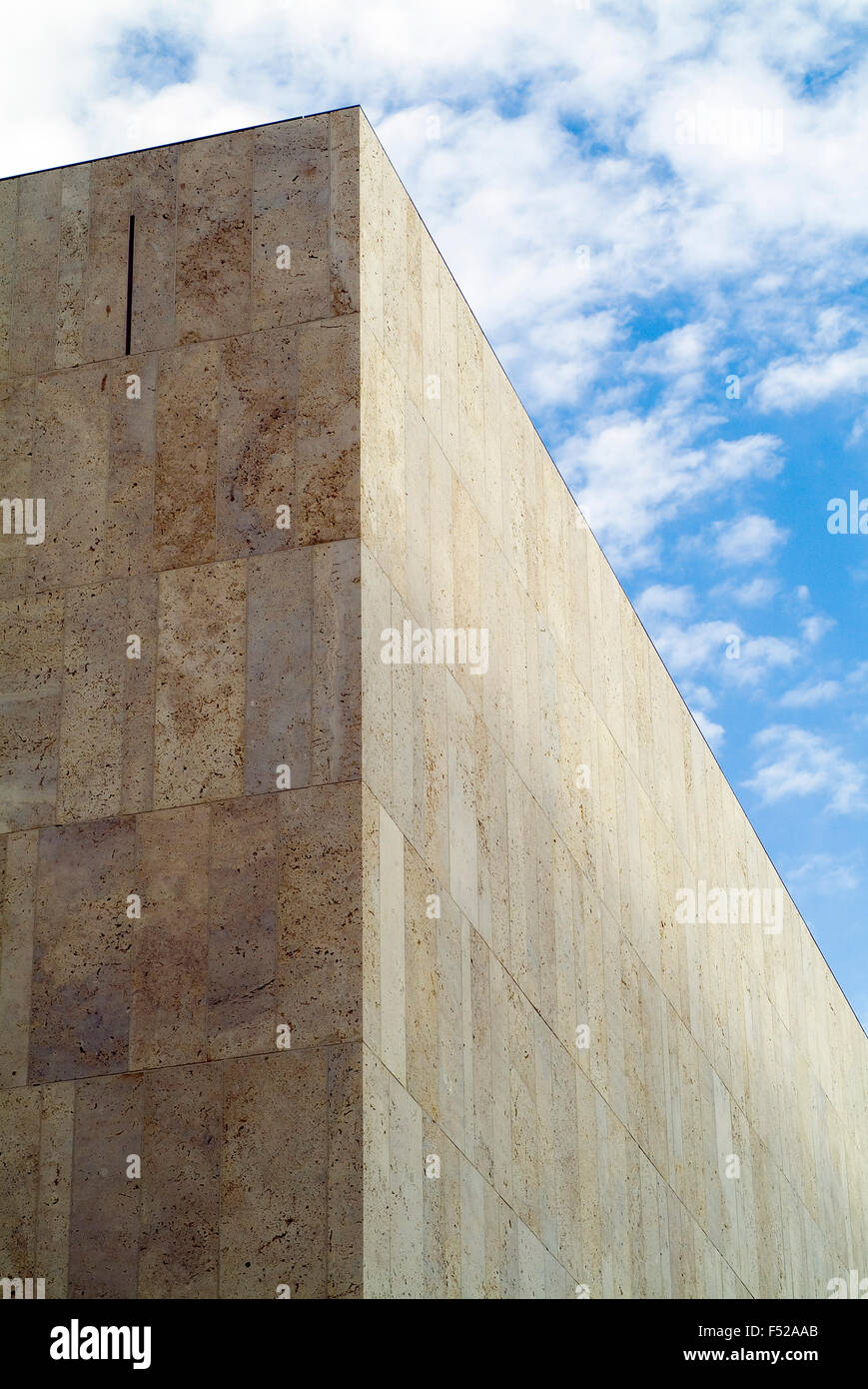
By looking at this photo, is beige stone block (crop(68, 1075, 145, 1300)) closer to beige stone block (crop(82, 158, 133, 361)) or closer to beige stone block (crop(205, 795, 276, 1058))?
beige stone block (crop(205, 795, 276, 1058))

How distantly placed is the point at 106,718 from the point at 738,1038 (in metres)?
16.9

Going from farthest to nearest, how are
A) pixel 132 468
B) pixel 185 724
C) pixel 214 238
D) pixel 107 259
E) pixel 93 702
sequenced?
pixel 107 259
pixel 214 238
pixel 132 468
pixel 93 702
pixel 185 724

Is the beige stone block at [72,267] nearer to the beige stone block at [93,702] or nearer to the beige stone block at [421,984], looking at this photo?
the beige stone block at [93,702]

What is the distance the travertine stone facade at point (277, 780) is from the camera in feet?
50.5

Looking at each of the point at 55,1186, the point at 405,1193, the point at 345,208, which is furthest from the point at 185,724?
the point at 345,208

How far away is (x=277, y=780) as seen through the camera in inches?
637

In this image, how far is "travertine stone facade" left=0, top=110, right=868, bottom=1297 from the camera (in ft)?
50.5

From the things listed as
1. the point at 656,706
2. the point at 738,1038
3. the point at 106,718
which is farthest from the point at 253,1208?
the point at 738,1038

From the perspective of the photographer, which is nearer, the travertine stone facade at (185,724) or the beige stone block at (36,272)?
the travertine stone facade at (185,724)

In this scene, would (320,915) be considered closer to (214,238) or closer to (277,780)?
(277,780)

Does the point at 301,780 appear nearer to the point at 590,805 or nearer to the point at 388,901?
the point at 388,901

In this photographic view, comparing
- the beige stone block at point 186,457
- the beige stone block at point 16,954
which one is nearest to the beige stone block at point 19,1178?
the beige stone block at point 16,954

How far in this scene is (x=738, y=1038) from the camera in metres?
31.0

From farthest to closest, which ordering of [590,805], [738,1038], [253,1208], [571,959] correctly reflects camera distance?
[738,1038], [590,805], [571,959], [253,1208]
